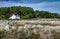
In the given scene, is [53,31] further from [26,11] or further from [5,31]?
[26,11]

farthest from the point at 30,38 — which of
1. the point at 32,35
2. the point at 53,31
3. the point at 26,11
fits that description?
the point at 26,11

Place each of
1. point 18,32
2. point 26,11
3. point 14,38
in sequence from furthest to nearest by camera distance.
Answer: point 26,11 < point 18,32 < point 14,38

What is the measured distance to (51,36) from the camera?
14500 millimetres

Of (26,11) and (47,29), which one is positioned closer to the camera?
(47,29)

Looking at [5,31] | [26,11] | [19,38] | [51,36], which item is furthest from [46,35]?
[26,11]

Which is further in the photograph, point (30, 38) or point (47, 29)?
point (47, 29)

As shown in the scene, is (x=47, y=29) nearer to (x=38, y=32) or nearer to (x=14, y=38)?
(x=38, y=32)

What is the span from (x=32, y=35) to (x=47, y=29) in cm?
149

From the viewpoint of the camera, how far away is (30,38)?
14.2 metres

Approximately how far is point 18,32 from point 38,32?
130 cm

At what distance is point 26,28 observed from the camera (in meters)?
16.1

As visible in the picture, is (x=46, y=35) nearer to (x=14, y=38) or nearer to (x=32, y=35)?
(x=32, y=35)

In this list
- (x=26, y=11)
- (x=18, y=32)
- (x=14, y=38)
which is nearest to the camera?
(x=14, y=38)

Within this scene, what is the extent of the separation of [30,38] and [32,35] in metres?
0.49
